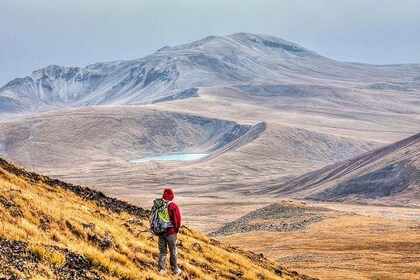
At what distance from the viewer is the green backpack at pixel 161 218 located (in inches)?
620

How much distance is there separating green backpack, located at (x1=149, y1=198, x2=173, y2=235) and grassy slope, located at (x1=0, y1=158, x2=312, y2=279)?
135 centimetres

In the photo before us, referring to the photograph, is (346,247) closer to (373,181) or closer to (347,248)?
(347,248)

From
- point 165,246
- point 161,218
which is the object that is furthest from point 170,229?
point 165,246

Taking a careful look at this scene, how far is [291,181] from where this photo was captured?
16538 centimetres

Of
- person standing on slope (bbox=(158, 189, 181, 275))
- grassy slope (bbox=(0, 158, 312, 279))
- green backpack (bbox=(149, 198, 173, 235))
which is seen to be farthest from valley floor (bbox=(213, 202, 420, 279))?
green backpack (bbox=(149, 198, 173, 235))

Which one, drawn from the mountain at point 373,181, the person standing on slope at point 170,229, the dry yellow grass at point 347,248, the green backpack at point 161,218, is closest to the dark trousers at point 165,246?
the person standing on slope at point 170,229

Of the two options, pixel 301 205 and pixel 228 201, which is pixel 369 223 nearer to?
pixel 301 205

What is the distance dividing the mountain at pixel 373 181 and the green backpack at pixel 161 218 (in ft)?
348

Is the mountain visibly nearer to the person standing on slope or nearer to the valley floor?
the valley floor

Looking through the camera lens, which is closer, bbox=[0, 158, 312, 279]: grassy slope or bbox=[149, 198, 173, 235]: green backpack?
bbox=[0, 158, 312, 279]: grassy slope

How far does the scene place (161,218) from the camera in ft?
51.6

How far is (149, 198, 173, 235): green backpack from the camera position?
15750mm

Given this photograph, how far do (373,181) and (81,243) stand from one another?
126 m

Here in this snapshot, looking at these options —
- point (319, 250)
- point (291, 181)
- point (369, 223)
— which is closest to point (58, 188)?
point (319, 250)
